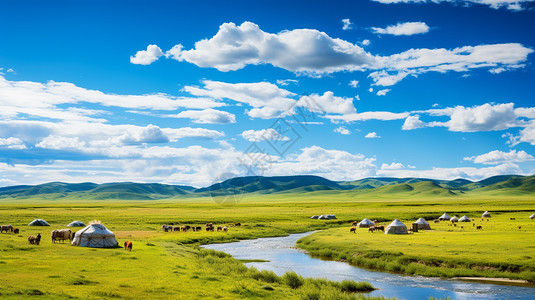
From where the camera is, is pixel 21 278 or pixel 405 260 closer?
pixel 21 278

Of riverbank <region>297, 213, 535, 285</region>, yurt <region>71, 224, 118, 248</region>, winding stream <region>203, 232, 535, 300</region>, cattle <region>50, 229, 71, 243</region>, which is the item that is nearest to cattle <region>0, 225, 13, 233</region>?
cattle <region>50, 229, 71, 243</region>

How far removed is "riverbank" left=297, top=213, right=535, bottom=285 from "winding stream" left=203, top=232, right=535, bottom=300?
2.24 meters

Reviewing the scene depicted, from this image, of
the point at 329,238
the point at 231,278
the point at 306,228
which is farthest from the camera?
the point at 306,228

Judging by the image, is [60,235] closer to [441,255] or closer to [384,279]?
[384,279]

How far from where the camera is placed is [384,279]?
42938 mm

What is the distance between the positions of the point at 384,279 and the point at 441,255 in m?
10.4

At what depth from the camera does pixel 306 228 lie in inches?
4085

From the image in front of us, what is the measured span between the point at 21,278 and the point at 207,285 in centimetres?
1367

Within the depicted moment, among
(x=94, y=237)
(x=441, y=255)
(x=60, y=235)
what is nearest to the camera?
(x=441, y=255)

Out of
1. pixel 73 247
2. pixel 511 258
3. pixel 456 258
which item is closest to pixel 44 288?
pixel 73 247

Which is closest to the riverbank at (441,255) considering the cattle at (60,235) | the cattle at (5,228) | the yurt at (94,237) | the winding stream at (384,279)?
the winding stream at (384,279)

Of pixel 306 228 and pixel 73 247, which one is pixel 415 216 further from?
pixel 73 247

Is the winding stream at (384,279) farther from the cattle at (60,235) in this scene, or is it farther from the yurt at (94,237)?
the cattle at (60,235)

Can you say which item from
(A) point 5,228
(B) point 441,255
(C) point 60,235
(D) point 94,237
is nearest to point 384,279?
(B) point 441,255
